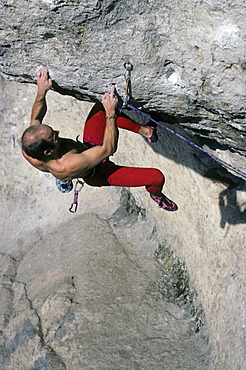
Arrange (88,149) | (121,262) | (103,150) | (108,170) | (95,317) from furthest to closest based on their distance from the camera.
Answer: (121,262) < (95,317) < (108,170) < (88,149) < (103,150)

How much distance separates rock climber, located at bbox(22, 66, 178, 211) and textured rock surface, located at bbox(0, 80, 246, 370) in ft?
2.14

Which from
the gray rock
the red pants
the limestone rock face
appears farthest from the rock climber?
the gray rock

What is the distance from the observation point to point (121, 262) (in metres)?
6.04

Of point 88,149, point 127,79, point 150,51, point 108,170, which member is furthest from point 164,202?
point 150,51

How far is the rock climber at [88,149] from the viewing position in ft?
11.6

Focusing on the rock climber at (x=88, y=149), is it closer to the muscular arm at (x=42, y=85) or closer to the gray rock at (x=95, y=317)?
the muscular arm at (x=42, y=85)

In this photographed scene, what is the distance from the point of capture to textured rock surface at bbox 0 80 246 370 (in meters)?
4.66

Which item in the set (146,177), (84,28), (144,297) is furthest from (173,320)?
(84,28)

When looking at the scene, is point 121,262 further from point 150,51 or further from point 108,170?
point 150,51

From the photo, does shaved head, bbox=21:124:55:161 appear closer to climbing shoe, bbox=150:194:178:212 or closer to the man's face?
the man's face

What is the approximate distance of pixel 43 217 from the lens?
724 cm

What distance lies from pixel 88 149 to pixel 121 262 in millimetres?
2563

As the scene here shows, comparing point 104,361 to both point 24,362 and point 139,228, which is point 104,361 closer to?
point 24,362

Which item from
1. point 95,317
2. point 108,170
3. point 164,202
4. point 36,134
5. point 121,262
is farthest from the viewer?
point 121,262
